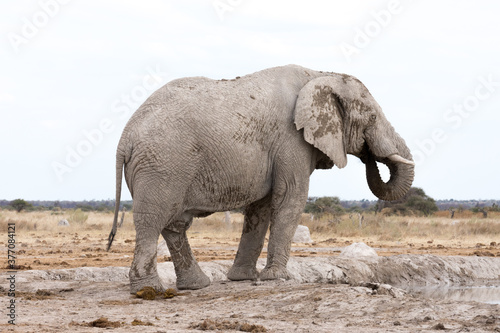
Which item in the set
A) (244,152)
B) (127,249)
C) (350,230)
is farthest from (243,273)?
(350,230)

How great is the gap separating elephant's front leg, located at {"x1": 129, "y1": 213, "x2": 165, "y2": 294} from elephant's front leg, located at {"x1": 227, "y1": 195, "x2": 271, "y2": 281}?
66.0 inches

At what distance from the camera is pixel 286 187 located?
10070 millimetres

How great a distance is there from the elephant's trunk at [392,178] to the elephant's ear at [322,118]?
87cm

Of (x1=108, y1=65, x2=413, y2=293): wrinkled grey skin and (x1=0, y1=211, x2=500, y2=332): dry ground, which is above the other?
(x1=108, y1=65, x2=413, y2=293): wrinkled grey skin

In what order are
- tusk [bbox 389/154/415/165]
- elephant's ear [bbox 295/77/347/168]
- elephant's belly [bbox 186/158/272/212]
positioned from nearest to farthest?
elephant's belly [bbox 186/158/272/212] → elephant's ear [bbox 295/77/347/168] → tusk [bbox 389/154/415/165]

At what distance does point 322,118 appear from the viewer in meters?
10.2

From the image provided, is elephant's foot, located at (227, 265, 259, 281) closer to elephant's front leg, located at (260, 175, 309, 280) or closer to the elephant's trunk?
elephant's front leg, located at (260, 175, 309, 280)

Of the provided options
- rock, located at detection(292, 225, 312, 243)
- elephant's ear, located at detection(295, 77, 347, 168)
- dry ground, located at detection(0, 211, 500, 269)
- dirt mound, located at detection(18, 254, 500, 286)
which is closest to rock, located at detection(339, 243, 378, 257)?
dirt mound, located at detection(18, 254, 500, 286)

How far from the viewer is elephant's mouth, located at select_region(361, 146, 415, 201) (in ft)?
36.0

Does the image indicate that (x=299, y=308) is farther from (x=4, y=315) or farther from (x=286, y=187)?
(x=4, y=315)

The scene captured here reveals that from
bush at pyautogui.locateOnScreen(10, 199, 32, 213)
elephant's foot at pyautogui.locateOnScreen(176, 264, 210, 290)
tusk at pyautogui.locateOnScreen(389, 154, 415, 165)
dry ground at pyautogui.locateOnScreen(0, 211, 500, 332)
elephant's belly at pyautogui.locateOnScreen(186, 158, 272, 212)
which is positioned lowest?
dry ground at pyautogui.locateOnScreen(0, 211, 500, 332)

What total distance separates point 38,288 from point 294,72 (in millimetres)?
4777

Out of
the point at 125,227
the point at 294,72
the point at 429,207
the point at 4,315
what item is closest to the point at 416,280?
the point at 294,72

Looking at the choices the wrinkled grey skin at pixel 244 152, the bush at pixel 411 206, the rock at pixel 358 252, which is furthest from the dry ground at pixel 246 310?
the bush at pixel 411 206
